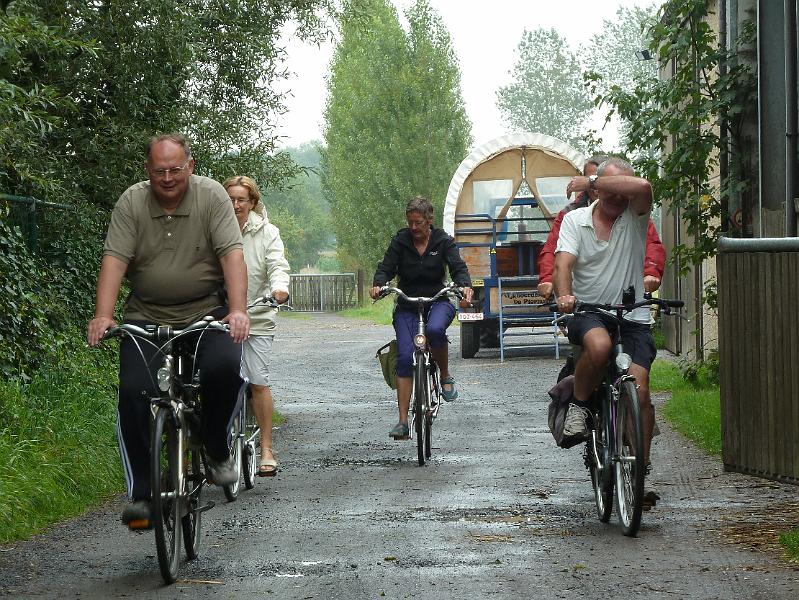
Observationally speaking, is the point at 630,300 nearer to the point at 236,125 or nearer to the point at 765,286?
the point at 765,286

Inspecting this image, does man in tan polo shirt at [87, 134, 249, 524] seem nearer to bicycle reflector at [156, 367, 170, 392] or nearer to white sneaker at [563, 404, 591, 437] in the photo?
bicycle reflector at [156, 367, 170, 392]

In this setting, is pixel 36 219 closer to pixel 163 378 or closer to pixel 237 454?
pixel 237 454

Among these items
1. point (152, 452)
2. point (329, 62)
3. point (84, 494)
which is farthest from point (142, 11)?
point (329, 62)

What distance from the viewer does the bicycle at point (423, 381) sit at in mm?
10188

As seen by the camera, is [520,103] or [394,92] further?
[520,103]

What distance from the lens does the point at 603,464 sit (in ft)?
24.7

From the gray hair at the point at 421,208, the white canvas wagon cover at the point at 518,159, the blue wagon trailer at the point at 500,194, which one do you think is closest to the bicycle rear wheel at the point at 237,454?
the gray hair at the point at 421,208

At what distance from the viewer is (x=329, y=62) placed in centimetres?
5922

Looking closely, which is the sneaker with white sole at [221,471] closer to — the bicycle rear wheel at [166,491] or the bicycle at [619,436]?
the bicycle rear wheel at [166,491]

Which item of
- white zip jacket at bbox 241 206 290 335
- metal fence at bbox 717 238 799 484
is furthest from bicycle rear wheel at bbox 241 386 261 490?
metal fence at bbox 717 238 799 484

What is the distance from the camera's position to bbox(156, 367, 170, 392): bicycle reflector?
6266 mm

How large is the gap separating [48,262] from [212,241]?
6.32 m

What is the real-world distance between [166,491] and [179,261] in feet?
3.49

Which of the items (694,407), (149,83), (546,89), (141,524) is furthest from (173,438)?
(546,89)
